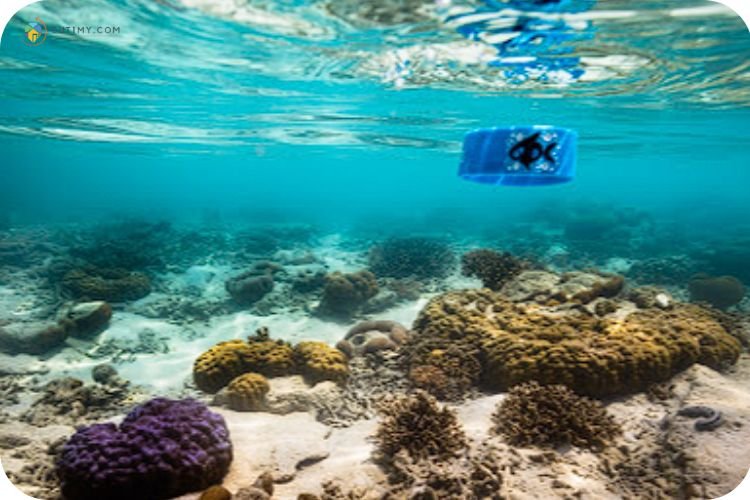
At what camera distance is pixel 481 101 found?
59.5ft

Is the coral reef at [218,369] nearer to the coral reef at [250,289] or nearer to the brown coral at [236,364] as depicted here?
the brown coral at [236,364]

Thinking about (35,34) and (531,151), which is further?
(35,34)

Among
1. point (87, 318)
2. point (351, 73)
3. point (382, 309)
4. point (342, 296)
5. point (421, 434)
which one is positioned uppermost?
point (351, 73)

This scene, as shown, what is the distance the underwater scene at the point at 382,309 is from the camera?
5320 millimetres

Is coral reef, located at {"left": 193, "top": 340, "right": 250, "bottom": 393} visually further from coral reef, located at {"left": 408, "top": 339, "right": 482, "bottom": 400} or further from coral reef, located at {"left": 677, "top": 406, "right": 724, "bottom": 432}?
coral reef, located at {"left": 677, "top": 406, "right": 724, "bottom": 432}

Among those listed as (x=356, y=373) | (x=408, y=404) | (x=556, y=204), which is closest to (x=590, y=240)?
(x=556, y=204)

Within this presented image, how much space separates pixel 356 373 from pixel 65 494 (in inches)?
210

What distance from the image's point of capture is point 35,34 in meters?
12.1

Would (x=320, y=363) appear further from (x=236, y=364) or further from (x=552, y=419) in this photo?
(x=552, y=419)

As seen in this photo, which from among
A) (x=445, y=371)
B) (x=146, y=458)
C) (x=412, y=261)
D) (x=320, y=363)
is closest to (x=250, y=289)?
(x=412, y=261)

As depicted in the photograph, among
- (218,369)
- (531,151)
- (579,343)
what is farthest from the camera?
(218,369)

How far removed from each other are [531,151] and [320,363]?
5.48 meters

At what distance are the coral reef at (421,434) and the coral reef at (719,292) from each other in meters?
13.6

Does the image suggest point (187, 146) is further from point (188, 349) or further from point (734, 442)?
point (734, 442)
